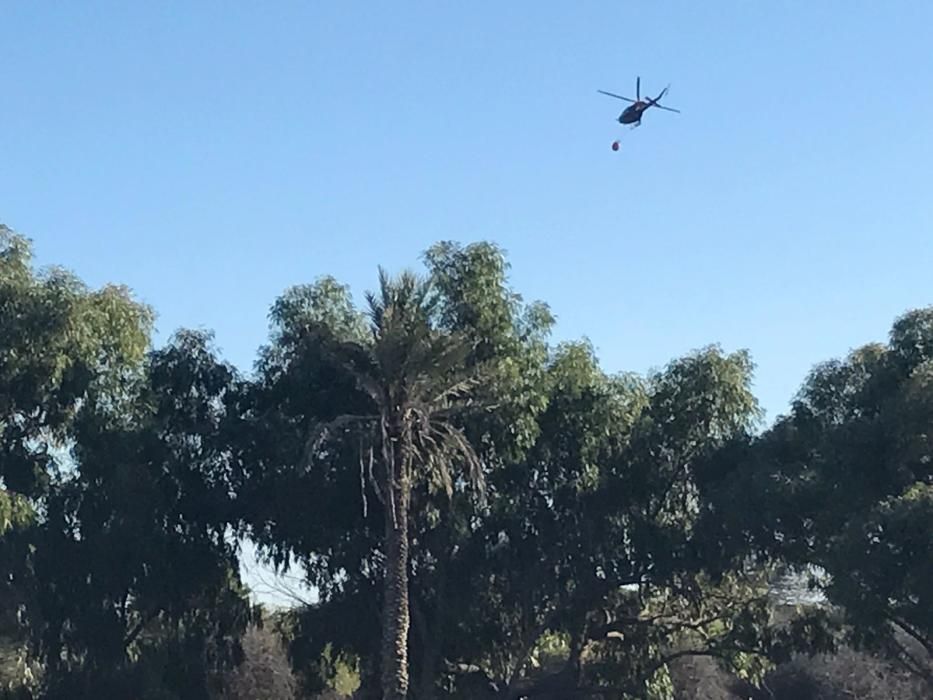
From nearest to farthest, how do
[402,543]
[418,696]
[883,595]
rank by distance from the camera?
1. [883,595]
2. [402,543]
3. [418,696]

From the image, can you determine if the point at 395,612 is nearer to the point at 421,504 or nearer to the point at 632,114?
the point at 421,504

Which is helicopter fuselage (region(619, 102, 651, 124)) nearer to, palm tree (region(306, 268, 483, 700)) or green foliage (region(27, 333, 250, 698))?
palm tree (region(306, 268, 483, 700))

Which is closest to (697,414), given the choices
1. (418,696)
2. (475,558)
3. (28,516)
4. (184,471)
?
(475,558)

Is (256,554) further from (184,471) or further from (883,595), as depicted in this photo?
(883,595)

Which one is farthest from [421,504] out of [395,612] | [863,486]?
[863,486]

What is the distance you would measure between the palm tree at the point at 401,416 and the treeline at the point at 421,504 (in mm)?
582

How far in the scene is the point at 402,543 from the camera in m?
31.5

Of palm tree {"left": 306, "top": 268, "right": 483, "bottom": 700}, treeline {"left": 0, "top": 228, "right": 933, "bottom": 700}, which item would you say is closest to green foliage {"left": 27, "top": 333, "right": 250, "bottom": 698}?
treeline {"left": 0, "top": 228, "right": 933, "bottom": 700}

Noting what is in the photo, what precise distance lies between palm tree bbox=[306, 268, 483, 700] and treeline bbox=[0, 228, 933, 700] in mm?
582

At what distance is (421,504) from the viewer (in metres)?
34.8

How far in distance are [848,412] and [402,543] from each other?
10.7 m

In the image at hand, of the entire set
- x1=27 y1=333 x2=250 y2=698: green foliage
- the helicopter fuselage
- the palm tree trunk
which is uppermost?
the helicopter fuselage

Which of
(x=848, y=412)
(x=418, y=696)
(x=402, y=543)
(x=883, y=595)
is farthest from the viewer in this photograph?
(x=418, y=696)

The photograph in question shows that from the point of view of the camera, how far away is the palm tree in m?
30.3
